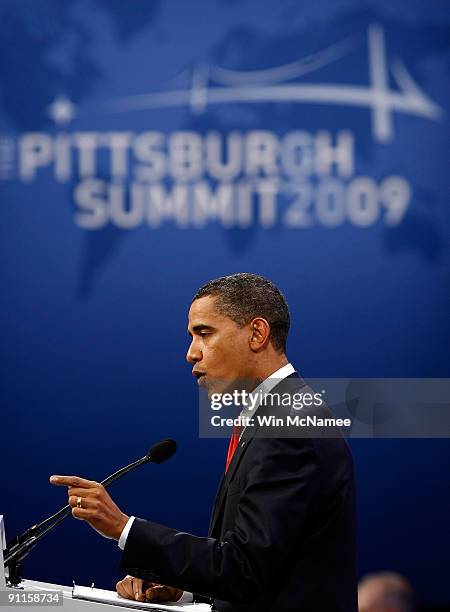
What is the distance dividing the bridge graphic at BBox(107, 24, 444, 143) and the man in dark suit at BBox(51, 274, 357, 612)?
2.38 metres

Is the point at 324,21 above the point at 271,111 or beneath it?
above

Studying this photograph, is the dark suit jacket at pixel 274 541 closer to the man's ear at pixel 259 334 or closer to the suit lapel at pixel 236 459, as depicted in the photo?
the suit lapel at pixel 236 459

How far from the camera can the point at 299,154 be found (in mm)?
4250

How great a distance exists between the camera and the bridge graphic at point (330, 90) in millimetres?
4258

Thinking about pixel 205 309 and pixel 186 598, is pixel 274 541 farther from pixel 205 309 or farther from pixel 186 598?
pixel 205 309

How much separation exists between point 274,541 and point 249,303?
548mm

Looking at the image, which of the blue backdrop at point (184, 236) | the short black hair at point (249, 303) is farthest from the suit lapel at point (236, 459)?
the blue backdrop at point (184, 236)

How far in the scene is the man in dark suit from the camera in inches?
70.6

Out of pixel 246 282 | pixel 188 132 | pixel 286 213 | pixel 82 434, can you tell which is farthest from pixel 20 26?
pixel 246 282

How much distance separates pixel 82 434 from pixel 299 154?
1541 mm

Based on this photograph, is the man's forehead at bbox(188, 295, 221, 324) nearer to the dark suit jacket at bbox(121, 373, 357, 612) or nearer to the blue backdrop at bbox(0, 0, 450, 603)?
the dark suit jacket at bbox(121, 373, 357, 612)

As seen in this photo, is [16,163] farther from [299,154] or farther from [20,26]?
[299,154]

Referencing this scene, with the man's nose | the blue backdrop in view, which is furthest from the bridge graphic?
the man's nose

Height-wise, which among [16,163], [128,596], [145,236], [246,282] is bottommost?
[128,596]
